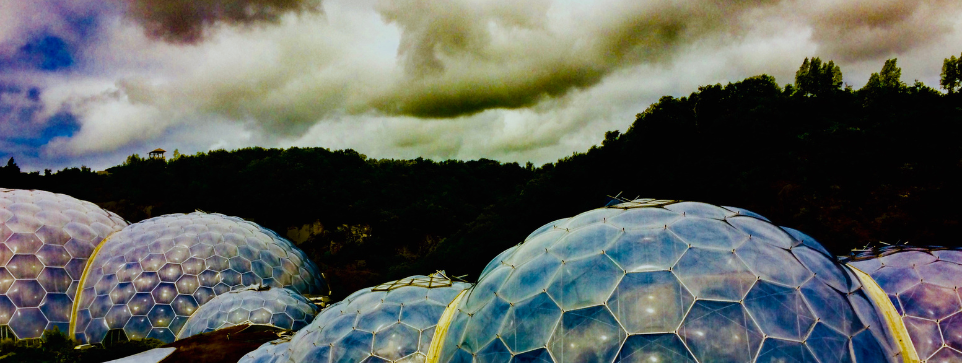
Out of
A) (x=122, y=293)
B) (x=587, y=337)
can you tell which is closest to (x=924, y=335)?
(x=587, y=337)

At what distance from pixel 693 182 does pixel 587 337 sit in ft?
82.3

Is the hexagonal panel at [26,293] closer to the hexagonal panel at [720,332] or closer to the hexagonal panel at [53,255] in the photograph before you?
the hexagonal panel at [53,255]

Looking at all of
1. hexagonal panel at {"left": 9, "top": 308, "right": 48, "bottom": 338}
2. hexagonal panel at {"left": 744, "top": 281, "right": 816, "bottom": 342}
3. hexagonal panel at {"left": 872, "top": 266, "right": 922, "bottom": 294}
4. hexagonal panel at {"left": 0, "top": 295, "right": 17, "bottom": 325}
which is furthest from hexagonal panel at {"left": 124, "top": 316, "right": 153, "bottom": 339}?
hexagonal panel at {"left": 872, "top": 266, "right": 922, "bottom": 294}

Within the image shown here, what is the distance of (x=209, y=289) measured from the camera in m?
13.1

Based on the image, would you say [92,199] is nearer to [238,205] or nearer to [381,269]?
[238,205]

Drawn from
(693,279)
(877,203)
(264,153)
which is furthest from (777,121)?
(264,153)

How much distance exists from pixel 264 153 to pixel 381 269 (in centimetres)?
3991

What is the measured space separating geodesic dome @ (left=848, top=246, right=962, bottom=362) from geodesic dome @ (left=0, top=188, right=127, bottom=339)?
1889cm

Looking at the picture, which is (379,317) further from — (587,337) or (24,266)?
(24,266)

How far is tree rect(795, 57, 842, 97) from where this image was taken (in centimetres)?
4581

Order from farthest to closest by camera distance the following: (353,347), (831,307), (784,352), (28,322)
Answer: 1. (28,322)
2. (353,347)
3. (831,307)
4. (784,352)

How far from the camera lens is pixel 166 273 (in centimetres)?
1282

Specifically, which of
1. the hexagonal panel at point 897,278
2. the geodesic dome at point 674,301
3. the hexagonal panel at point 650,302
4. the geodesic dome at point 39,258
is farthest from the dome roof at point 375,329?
the geodesic dome at point 39,258

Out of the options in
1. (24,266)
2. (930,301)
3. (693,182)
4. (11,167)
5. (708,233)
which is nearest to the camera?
(708,233)
